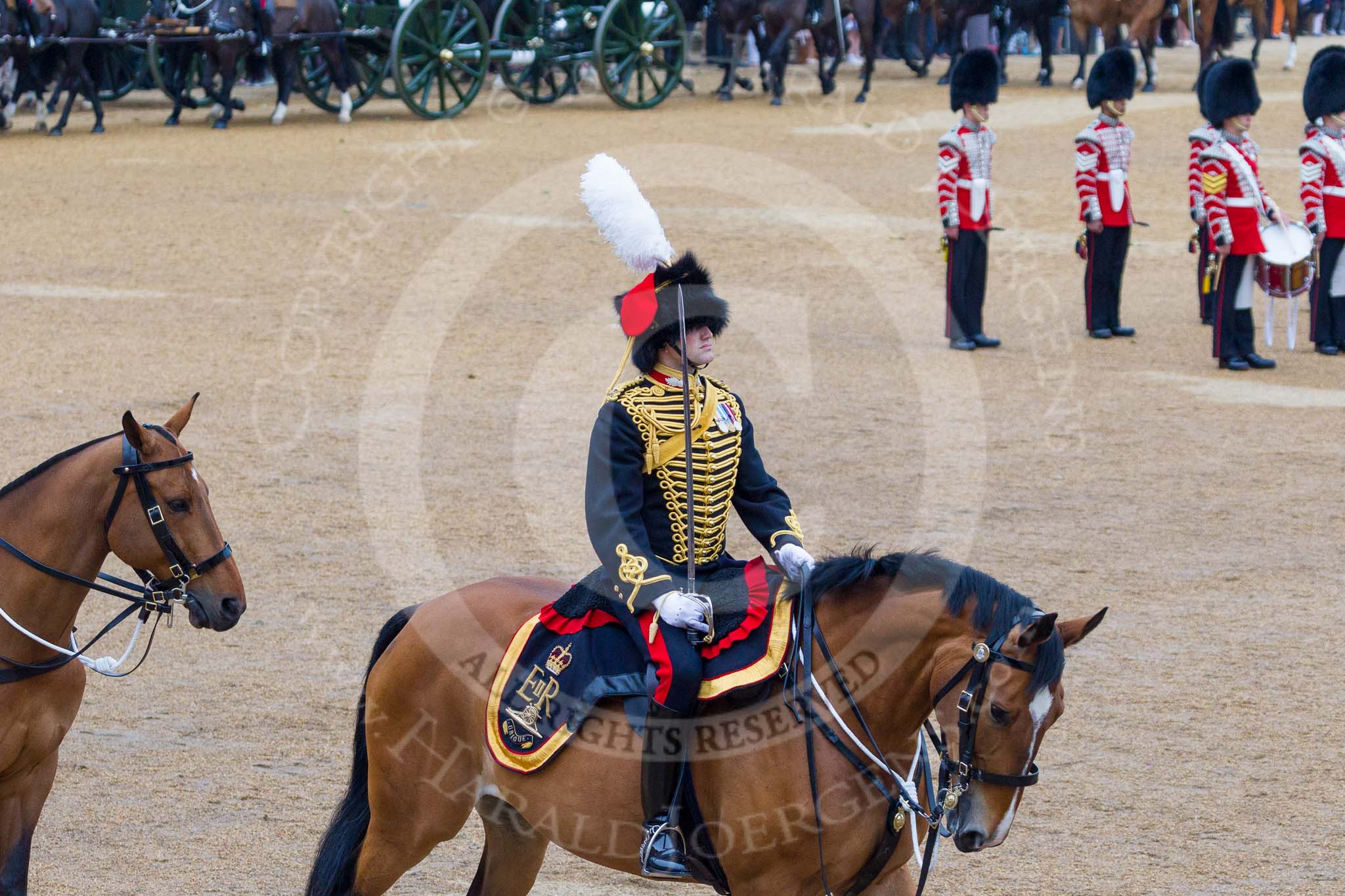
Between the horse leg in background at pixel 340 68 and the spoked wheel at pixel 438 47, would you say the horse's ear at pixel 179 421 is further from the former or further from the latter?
the horse leg in background at pixel 340 68

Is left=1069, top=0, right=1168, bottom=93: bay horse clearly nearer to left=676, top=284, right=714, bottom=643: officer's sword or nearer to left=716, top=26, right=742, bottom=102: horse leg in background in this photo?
left=716, top=26, right=742, bottom=102: horse leg in background

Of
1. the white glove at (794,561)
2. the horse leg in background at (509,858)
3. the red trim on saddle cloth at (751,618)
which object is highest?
the white glove at (794,561)

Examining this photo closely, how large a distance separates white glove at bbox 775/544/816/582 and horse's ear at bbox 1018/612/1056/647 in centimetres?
51

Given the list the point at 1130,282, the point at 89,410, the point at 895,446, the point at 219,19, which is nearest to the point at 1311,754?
A: the point at 895,446

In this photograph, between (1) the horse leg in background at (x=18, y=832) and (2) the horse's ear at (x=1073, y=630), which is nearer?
(2) the horse's ear at (x=1073, y=630)

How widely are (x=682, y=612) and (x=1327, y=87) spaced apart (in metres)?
8.19

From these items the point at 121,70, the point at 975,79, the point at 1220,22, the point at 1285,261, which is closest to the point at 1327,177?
the point at 1285,261

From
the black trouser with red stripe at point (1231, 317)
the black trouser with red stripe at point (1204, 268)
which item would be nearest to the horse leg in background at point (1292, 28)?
the black trouser with red stripe at point (1204, 268)

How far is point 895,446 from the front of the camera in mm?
8023

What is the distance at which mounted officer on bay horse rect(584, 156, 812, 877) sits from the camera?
3.10 m

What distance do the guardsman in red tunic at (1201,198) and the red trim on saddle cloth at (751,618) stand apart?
729cm

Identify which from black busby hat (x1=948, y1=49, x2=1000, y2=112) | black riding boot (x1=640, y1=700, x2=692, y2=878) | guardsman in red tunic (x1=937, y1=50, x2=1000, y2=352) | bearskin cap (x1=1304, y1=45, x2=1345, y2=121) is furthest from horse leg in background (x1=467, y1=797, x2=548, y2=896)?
bearskin cap (x1=1304, y1=45, x2=1345, y2=121)

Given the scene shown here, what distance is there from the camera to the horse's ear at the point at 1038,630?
268 cm

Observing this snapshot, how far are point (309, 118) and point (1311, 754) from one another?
16.1 metres
